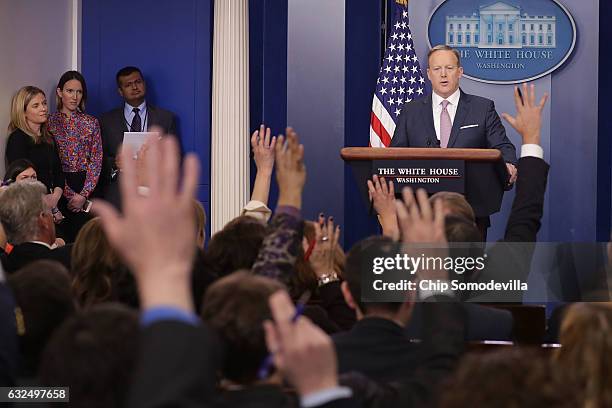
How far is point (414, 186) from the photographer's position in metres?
4.77

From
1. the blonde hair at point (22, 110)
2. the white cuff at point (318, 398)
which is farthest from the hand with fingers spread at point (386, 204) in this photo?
the blonde hair at point (22, 110)

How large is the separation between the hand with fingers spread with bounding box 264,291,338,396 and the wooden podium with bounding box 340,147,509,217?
3178 mm

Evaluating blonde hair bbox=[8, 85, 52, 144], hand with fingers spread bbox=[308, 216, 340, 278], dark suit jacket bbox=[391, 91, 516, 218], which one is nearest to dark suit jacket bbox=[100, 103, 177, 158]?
blonde hair bbox=[8, 85, 52, 144]

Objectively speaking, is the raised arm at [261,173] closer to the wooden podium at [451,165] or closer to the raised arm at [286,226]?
the wooden podium at [451,165]

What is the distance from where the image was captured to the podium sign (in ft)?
15.6

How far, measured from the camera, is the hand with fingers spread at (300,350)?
155cm

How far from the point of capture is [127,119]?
8.31m

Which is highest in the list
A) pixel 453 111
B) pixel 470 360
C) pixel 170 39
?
pixel 170 39

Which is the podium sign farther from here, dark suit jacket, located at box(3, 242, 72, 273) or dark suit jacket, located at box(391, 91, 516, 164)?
dark suit jacket, located at box(3, 242, 72, 273)

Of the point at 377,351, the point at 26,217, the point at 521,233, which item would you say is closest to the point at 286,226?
the point at 377,351

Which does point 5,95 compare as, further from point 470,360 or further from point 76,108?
point 470,360

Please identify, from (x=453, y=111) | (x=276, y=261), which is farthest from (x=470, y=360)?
(x=453, y=111)

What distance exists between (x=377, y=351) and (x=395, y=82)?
5.28 meters

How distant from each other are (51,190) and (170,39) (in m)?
1.75
